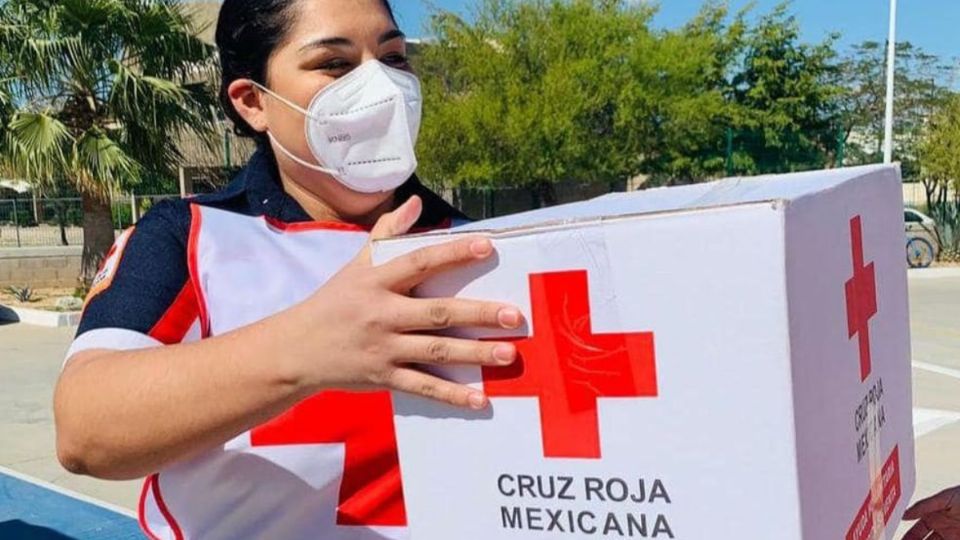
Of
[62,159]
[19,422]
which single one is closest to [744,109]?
[62,159]

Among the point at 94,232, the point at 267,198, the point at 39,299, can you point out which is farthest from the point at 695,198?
the point at 39,299

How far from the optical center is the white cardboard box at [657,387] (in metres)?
0.70

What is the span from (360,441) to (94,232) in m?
12.6

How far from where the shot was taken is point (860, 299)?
0.96 metres

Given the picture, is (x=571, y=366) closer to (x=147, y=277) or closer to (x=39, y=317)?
(x=147, y=277)

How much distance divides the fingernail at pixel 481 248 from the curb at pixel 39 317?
10774 mm

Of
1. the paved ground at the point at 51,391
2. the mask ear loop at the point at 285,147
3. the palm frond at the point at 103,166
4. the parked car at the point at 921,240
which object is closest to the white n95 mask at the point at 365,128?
the mask ear loop at the point at 285,147

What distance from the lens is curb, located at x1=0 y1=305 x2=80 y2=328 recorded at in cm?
1103

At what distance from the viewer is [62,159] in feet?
37.1

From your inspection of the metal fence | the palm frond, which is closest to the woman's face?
the palm frond

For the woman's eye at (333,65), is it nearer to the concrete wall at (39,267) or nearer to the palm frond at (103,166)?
the palm frond at (103,166)

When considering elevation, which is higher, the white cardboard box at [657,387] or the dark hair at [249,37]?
the dark hair at [249,37]

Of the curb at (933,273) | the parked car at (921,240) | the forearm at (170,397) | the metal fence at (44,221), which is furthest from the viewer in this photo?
the metal fence at (44,221)

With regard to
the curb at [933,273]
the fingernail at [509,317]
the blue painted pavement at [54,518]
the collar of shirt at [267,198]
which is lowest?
the curb at [933,273]
